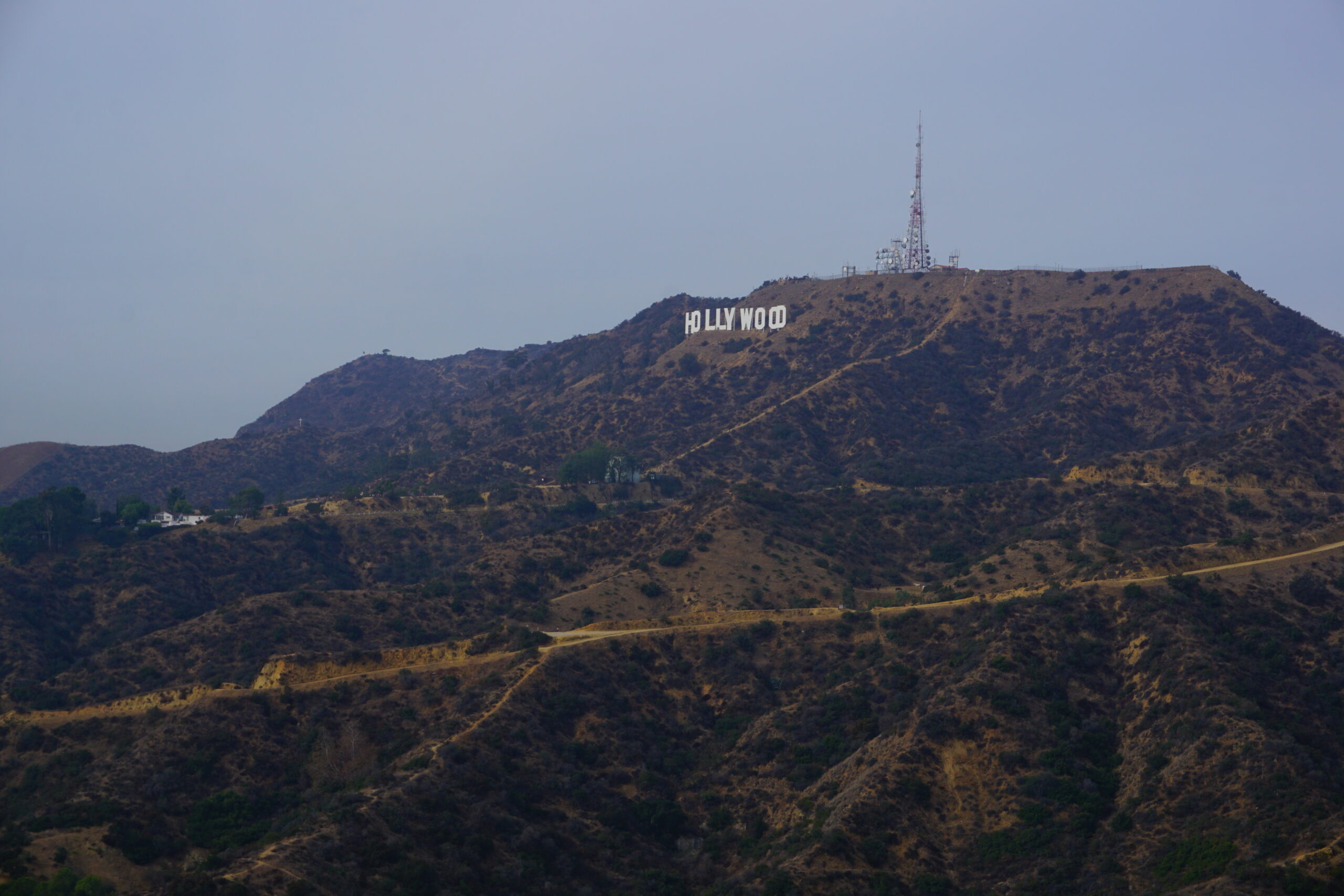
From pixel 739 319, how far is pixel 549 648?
101 meters

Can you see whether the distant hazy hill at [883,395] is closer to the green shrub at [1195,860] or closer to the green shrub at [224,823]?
the green shrub at [1195,860]

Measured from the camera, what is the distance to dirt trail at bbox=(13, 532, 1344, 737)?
6200cm

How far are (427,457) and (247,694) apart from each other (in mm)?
94527

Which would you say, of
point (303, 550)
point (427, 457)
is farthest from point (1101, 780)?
point (427, 457)

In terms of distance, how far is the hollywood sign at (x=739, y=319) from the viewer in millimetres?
155000

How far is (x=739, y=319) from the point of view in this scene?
160875 millimetres

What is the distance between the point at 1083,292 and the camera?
14562 cm

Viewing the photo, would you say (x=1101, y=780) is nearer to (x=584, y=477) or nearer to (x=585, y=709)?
(x=585, y=709)

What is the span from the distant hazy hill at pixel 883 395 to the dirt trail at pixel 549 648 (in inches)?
1669

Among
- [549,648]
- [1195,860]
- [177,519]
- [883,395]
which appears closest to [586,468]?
[883,395]

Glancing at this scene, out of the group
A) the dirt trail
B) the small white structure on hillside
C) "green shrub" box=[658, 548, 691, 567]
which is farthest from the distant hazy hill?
the dirt trail

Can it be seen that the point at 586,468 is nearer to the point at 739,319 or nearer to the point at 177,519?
the point at 177,519

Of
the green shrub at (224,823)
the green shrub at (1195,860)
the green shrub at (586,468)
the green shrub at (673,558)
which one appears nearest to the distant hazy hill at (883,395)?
the green shrub at (586,468)

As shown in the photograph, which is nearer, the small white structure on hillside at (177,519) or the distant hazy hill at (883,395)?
the small white structure on hillside at (177,519)
